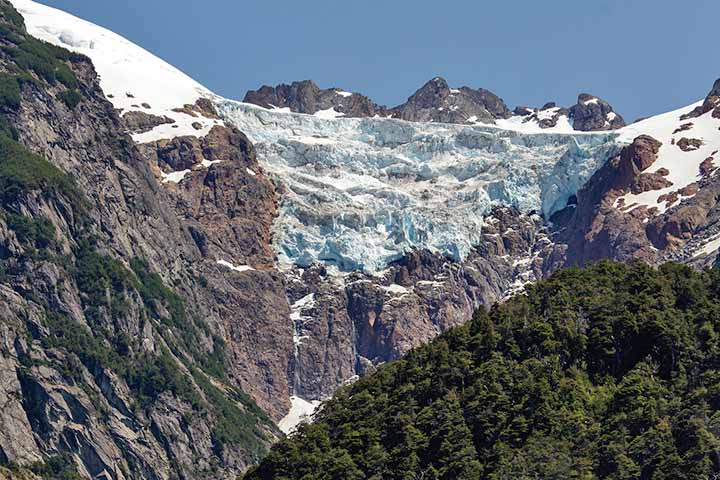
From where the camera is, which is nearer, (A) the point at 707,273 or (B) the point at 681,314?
(B) the point at 681,314

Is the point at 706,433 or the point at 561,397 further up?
the point at 561,397

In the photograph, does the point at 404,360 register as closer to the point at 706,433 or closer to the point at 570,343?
the point at 570,343

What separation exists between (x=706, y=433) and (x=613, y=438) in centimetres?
938

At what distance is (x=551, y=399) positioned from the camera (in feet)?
531

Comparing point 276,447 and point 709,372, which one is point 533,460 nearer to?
point 709,372

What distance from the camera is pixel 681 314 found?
175000mm

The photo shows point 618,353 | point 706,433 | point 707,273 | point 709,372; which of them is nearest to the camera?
point 706,433

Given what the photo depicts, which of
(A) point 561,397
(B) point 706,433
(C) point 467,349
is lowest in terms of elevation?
(B) point 706,433

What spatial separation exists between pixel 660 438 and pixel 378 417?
34349mm

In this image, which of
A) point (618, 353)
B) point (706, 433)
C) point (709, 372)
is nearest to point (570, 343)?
point (618, 353)

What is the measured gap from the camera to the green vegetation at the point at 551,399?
14912 cm

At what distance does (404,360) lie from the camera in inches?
7559

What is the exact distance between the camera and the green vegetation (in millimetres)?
149125

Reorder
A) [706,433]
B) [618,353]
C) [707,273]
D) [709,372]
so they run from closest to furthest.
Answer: [706,433] < [709,372] < [618,353] < [707,273]
